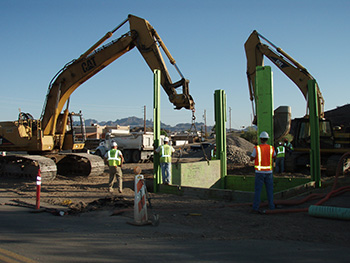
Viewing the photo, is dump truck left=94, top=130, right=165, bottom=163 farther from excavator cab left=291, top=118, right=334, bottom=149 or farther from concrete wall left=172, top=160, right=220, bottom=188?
concrete wall left=172, top=160, right=220, bottom=188

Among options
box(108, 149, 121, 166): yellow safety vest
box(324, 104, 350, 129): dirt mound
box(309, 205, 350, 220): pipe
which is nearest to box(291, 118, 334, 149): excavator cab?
box(108, 149, 121, 166): yellow safety vest

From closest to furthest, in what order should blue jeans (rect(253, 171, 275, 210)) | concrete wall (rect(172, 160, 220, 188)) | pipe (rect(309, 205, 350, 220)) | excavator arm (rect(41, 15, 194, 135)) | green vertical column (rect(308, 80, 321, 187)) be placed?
pipe (rect(309, 205, 350, 220))
blue jeans (rect(253, 171, 275, 210))
green vertical column (rect(308, 80, 321, 187))
concrete wall (rect(172, 160, 220, 188))
excavator arm (rect(41, 15, 194, 135))

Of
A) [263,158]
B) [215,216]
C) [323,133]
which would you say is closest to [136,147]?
[323,133]

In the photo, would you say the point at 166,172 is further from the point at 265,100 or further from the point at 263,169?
→ the point at 263,169

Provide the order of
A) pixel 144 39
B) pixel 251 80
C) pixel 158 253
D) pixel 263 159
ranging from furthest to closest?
pixel 251 80 → pixel 144 39 → pixel 263 159 → pixel 158 253

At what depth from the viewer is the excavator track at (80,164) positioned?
16061 millimetres

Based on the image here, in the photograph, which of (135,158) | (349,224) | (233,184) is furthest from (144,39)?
(135,158)

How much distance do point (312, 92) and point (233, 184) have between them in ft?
14.0

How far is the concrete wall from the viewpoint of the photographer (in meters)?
11.8

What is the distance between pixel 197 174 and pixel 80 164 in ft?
22.4

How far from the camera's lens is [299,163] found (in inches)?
696

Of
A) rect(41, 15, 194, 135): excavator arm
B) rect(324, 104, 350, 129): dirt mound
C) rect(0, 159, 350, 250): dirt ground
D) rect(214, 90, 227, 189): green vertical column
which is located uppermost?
rect(324, 104, 350, 129): dirt mound

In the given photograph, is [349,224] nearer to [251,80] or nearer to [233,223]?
[233,223]

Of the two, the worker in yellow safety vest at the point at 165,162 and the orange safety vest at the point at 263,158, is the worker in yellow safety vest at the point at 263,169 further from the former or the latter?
the worker in yellow safety vest at the point at 165,162
